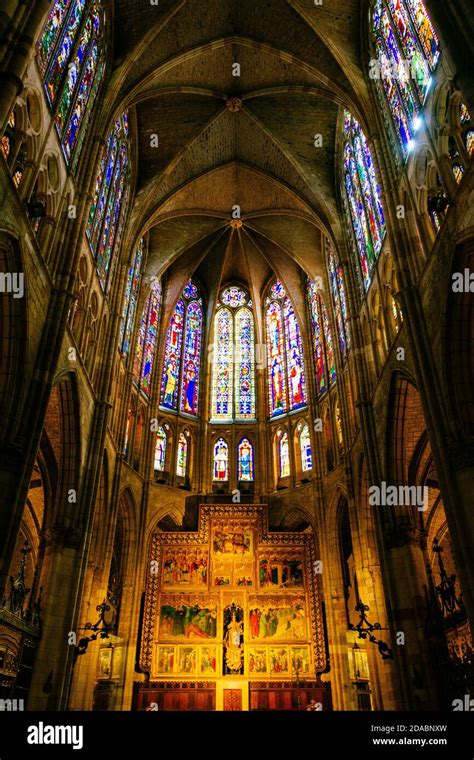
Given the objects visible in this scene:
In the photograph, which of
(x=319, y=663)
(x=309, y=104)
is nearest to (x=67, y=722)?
(x=319, y=663)

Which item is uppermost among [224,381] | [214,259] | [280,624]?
[214,259]

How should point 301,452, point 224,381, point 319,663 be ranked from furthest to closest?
1. point 224,381
2. point 301,452
3. point 319,663

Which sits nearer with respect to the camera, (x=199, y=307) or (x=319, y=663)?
(x=319, y=663)

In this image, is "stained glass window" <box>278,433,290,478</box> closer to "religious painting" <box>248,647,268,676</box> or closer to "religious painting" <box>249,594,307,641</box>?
"religious painting" <box>249,594,307,641</box>

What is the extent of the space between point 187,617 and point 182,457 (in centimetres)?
778

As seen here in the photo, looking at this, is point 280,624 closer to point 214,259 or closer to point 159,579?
point 159,579

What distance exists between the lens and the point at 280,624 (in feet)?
67.8

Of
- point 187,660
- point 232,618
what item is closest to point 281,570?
point 232,618

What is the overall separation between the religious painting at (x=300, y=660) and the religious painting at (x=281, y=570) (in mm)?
2243

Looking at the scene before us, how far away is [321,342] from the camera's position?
84.7 feet

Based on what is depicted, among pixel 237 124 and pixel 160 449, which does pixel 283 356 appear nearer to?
pixel 160 449

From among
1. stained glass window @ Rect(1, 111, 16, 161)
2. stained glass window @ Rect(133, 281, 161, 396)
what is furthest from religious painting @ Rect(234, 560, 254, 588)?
stained glass window @ Rect(1, 111, 16, 161)

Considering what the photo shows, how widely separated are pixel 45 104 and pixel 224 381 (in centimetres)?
1761

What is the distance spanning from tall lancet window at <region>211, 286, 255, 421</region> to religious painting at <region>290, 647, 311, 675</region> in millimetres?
10995
